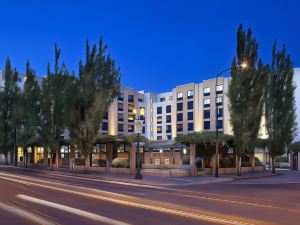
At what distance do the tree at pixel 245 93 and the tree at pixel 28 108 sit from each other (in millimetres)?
24540

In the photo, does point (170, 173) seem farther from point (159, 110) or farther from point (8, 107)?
point (159, 110)

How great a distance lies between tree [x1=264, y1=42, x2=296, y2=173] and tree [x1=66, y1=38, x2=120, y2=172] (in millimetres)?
16814

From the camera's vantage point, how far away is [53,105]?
142 ft

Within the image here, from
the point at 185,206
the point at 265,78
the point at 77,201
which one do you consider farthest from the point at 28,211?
the point at 265,78

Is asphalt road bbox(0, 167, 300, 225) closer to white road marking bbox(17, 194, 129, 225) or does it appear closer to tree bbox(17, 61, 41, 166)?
white road marking bbox(17, 194, 129, 225)

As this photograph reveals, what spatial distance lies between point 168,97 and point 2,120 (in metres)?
68.1

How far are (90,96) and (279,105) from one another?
20423mm

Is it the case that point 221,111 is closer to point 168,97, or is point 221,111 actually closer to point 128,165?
point 168,97

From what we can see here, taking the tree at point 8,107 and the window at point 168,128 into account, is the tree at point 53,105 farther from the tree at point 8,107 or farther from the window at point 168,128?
the window at point 168,128

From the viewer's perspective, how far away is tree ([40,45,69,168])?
42.5m

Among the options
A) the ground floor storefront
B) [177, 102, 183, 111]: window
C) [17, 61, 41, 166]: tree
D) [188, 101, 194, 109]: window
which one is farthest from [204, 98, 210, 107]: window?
[17, 61, 41, 166]: tree

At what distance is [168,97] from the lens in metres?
115

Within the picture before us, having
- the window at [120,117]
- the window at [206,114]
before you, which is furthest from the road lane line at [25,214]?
the window at [120,117]

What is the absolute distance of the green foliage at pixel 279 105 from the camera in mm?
39656
